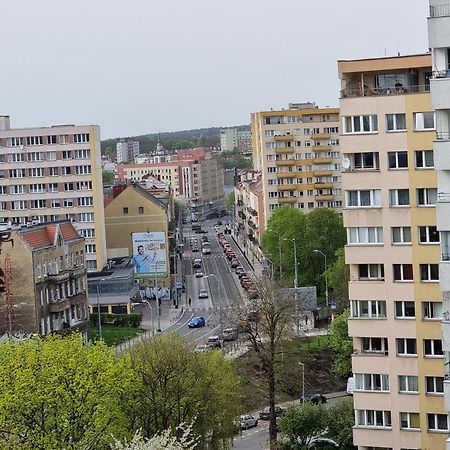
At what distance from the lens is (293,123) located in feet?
465

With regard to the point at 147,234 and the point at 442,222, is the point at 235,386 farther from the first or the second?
the point at 147,234

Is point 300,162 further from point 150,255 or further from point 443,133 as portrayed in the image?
point 443,133

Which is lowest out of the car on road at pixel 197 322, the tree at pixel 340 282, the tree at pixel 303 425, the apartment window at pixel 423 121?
the car on road at pixel 197 322

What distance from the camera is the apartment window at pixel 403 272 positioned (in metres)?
43.2

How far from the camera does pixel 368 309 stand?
44.2 metres

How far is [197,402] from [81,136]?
71.3 meters

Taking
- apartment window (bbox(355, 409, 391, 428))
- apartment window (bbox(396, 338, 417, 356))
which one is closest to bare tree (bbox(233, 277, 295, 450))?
apartment window (bbox(355, 409, 391, 428))

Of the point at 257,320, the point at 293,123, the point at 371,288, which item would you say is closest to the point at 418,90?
the point at 371,288

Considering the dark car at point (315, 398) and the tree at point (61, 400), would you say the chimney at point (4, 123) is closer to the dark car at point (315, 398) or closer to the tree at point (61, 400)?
the dark car at point (315, 398)

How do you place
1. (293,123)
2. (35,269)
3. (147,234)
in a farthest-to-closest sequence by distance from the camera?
1. (293,123)
2. (147,234)
3. (35,269)

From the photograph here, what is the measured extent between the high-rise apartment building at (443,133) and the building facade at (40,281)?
55.1 meters

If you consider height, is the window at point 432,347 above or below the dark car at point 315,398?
above

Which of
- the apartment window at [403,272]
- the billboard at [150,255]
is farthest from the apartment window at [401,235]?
the billboard at [150,255]

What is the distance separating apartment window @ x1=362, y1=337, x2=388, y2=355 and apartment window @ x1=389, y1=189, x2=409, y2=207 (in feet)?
15.5
